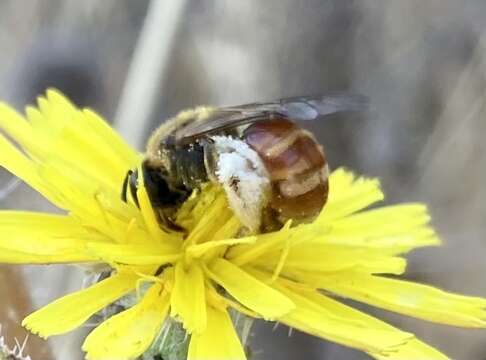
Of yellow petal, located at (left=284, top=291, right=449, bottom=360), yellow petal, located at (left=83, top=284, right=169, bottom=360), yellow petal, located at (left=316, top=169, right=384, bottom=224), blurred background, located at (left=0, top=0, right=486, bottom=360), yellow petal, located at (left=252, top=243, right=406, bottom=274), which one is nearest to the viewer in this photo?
yellow petal, located at (left=83, top=284, right=169, bottom=360)

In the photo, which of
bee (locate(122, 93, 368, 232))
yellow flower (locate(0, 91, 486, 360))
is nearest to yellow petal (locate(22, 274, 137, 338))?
yellow flower (locate(0, 91, 486, 360))

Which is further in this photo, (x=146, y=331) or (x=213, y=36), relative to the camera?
(x=213, y=36)

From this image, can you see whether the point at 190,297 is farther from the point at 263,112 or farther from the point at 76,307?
the point at 263,112

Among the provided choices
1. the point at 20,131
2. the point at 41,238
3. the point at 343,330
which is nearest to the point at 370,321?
the point at 343,330

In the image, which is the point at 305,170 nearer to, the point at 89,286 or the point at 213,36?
the point at 89,286

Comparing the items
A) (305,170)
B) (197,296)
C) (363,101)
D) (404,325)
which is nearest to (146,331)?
(197,296)

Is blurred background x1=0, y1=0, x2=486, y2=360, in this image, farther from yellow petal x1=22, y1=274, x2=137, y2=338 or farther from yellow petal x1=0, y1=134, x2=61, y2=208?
yellow petal x1=22, y1=274, x2=137, y2=338

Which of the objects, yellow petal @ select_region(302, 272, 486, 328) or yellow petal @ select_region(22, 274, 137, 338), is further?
yellow petal @ select_region(302, 272, 486, 328)
